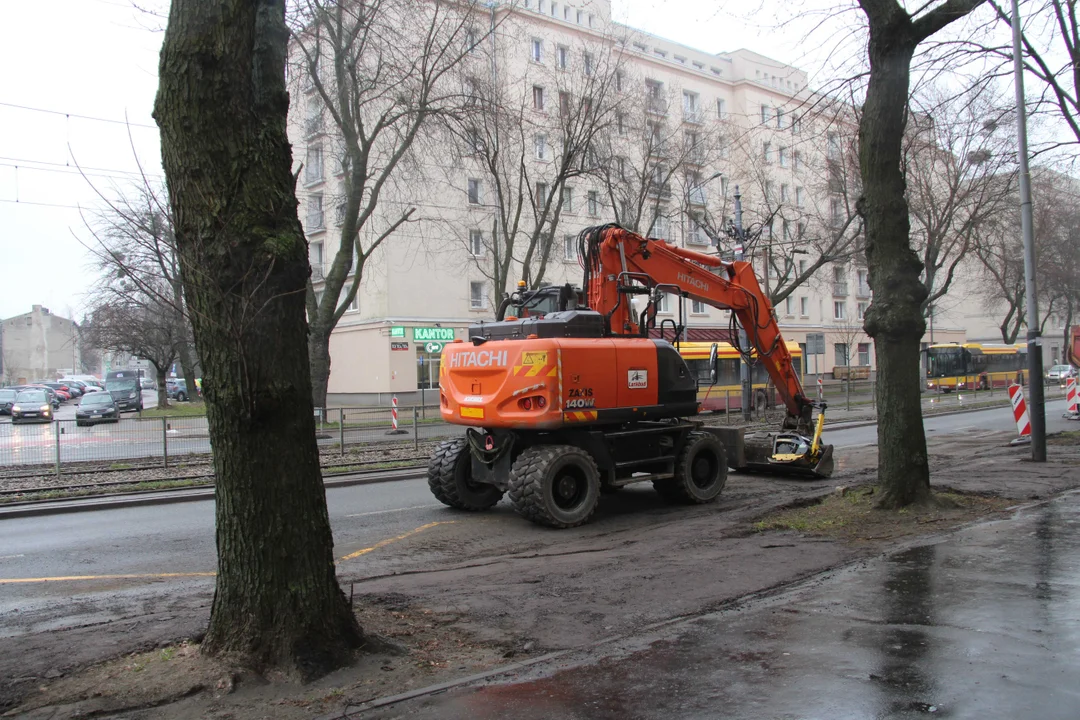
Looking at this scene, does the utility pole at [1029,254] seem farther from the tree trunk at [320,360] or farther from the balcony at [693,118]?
the balcony at [693,118]

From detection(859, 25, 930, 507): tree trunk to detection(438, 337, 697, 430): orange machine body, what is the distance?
2.53m

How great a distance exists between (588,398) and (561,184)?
66.0 feet

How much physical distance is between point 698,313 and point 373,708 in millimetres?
51923

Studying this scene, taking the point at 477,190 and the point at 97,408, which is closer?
the point at 97,408

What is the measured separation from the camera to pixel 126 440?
1716 centimetres

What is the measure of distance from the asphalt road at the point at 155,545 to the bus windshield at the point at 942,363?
4378 centimetres

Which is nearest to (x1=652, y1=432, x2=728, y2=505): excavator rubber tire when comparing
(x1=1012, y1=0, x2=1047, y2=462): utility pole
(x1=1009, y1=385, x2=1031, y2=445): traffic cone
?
(x1=1012, y1=0, x2=1047, y2=462): utility pole

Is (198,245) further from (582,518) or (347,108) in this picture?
(347,108)

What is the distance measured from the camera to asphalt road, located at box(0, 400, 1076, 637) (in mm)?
6707

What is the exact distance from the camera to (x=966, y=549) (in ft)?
23.6

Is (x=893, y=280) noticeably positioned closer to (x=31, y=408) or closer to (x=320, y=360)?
(x=320, y=360)

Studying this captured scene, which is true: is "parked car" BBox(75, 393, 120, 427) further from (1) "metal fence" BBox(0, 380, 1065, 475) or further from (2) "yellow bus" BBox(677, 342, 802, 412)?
(2) "yellow bus" BBox(677, 342, 802, 412)

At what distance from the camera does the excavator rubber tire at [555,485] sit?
895 centimetres

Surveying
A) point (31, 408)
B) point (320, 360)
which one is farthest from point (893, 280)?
point (31, 408)
